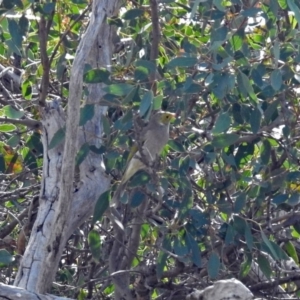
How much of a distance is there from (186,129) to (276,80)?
29.9 inches

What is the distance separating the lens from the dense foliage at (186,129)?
346 centimetres

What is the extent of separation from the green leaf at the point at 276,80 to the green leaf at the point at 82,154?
2.57 ft

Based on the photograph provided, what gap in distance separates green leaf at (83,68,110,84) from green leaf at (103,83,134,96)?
0.23 feet

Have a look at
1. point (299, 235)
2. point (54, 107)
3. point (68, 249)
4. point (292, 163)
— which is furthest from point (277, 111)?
point (68, 249)

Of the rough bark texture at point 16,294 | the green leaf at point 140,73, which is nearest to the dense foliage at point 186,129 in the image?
the green leaf at point 140,73

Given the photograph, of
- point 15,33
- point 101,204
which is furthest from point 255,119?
point 15,33

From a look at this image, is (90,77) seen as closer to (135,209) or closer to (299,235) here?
(135,209)

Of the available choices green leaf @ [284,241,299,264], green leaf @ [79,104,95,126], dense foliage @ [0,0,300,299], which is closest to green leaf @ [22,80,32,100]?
dense foliage @ [0,0,300,299]

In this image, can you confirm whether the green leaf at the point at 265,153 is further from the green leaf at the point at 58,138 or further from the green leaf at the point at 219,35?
the green leaf at the point at 58,138

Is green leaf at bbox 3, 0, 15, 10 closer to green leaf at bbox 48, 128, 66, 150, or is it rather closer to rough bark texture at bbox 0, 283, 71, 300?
green leaf at bbox 48, 128, 66, 150

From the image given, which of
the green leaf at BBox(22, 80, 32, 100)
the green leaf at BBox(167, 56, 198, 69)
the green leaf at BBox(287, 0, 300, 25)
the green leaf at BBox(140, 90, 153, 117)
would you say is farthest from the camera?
the green leaf at BBox(22, 80, 32, 100)

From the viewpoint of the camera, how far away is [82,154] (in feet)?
11.5

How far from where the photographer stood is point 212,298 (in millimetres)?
3162

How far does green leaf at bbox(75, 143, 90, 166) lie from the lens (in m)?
3.48
